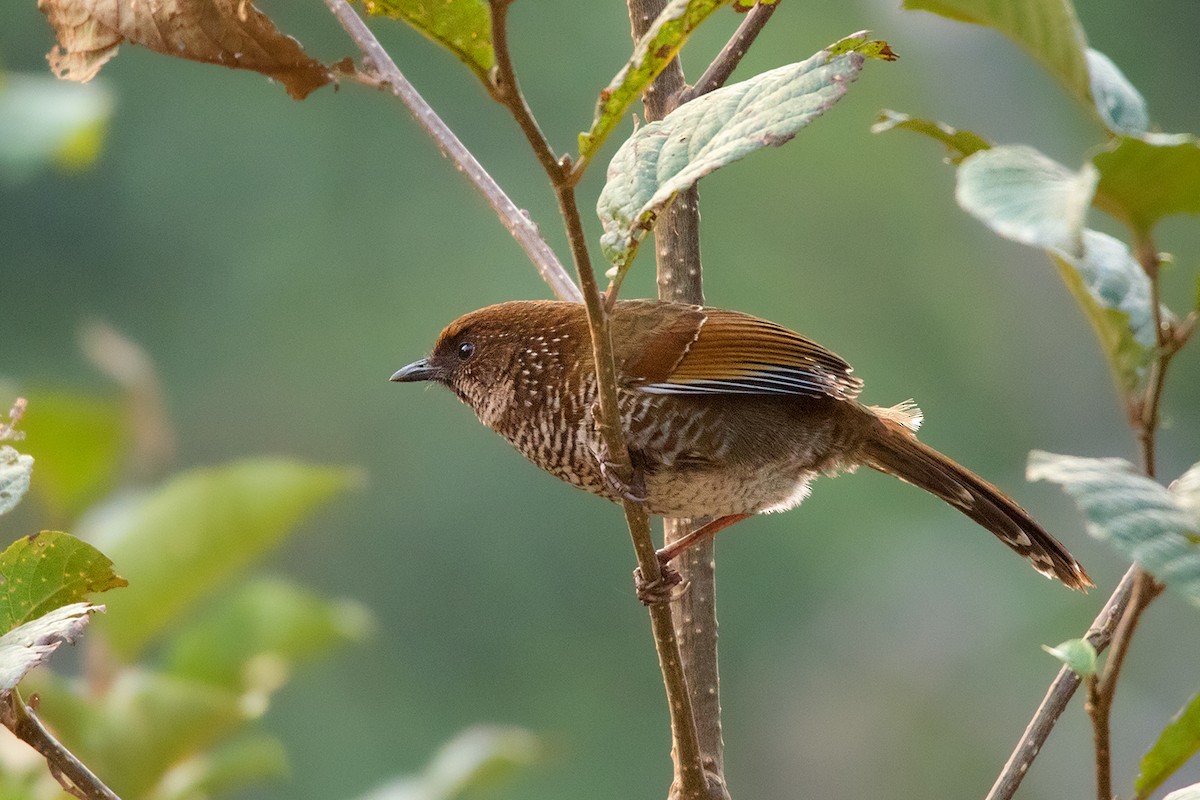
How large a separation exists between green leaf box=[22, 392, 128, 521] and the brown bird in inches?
28.3

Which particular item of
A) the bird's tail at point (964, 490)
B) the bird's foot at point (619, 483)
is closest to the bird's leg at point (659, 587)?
the bird's foot at point (619, 483)

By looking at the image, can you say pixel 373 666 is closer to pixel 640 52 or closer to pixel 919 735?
pixel 919 735

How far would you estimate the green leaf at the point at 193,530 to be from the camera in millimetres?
2500

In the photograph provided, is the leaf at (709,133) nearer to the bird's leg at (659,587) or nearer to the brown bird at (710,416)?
the bird's leg at (659,587)

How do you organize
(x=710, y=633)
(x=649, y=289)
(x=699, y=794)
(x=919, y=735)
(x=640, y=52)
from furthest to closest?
(x=919, y=735) < (x=649, y=289) < (x=710, y=633) < (x=699, y=794) < (x=640, y=52)

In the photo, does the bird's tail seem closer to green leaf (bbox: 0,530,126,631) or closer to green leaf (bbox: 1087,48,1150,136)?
green leaf (bbox: 1087,48,1150,136)

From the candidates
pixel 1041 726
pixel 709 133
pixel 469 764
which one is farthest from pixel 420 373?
pixel 709 133

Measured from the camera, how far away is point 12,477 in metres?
1.30

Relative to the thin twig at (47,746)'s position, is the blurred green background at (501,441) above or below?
below

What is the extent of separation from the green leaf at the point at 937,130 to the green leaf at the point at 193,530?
1.73 meters

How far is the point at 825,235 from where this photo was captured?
10.5 m

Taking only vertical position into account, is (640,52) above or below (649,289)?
above

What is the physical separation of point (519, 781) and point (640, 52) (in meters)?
8.78

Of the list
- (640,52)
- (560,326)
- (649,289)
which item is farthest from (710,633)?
(649,289)
